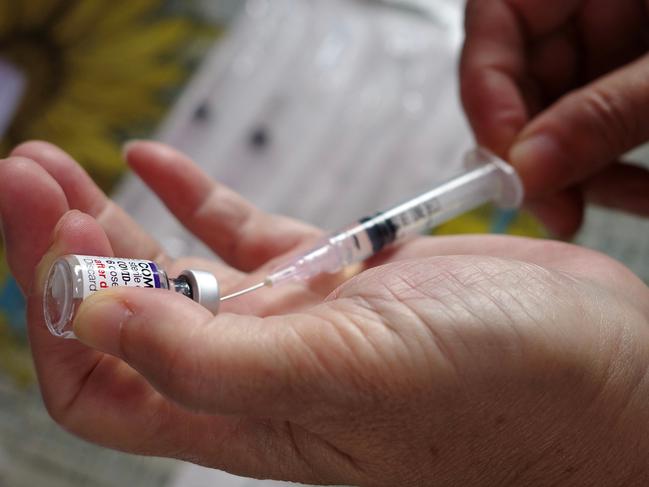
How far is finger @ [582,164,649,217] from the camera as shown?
1.27 metres

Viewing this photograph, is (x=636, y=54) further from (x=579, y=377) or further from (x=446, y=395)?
(x=446, y=395)

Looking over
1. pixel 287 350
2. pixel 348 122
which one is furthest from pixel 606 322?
pixel 348 122

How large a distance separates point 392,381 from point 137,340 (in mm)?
221

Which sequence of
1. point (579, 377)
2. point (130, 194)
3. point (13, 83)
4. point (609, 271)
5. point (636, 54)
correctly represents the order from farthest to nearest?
point (13, 83), point (130, 194), point (636, 54), point (609, 271), point (579, 377)

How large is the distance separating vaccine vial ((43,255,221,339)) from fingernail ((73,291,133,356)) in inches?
1.3

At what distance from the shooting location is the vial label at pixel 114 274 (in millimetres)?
646

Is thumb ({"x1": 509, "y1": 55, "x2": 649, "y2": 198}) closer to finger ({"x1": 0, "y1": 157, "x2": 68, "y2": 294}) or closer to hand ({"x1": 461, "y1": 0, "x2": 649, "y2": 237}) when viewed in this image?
hand ({"x1": 461, "y1": 0, "x2": 649, "y2": 237})

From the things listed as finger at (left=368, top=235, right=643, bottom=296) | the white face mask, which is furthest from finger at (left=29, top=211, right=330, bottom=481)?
the white face mask

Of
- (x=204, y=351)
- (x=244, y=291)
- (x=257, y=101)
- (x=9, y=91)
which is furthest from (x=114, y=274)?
(x=9, y=91)

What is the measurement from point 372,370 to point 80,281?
0.28m

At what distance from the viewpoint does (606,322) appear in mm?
737

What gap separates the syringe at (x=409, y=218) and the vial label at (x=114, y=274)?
0.59ft

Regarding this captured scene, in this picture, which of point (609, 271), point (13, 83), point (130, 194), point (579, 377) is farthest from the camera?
point (13, 83)

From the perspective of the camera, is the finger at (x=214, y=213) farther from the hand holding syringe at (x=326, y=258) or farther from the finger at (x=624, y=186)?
the finger at (x=624, y=186)
